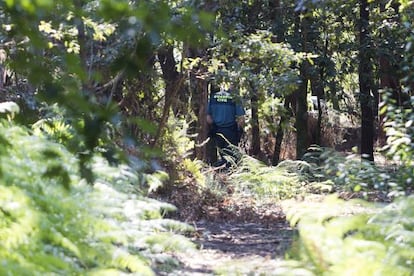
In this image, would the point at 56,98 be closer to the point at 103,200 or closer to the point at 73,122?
the point at 73,122

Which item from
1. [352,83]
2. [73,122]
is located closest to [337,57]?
[352,83]

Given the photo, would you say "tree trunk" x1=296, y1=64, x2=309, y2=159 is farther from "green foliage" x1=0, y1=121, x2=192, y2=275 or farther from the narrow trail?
"green foliage" x1=0, y1=121, x2=192, y2=275

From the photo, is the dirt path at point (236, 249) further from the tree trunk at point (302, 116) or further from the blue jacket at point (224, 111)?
the tree trunk at point (302, 116)

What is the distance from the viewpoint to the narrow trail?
5266 mm

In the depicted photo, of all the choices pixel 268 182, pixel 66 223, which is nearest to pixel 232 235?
pixel 268 182

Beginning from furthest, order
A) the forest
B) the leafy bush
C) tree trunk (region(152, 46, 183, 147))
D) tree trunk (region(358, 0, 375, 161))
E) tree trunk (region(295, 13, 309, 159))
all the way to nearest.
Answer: tree trunk (region(295, 13, 309, 159))
tree trunk (region(358, 0, 375, 161))
the leafy bush
tree trunk (region(152, 46, 183, 147))
the forest

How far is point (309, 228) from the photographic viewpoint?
13.6 ft

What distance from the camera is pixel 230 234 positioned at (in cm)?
723

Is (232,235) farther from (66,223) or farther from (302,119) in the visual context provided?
(302,119)

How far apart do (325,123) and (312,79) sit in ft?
17.6

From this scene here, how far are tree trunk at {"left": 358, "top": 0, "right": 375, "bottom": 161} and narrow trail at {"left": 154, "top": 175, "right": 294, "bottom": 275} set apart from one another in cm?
329

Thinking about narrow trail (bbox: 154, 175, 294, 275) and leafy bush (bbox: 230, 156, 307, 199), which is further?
leafy bush (bbox: 230, 156, 307, 199)

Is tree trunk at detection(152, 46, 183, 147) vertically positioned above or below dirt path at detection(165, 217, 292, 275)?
above

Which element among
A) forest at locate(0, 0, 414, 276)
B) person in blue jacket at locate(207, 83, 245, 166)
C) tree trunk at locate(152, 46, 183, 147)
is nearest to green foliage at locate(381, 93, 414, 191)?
forest at locate(0, 0, 414, 276)
